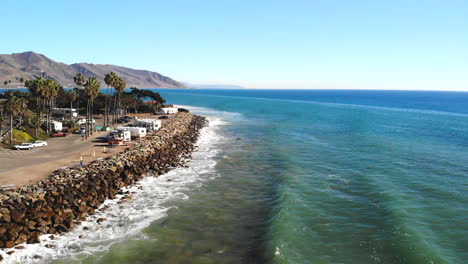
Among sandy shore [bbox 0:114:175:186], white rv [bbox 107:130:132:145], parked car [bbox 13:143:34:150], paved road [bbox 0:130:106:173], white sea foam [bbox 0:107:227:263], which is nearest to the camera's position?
white sea foam [bbox 0:107:227:263]

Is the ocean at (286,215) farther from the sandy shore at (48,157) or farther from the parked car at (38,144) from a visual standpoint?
the parked car at (38,144)

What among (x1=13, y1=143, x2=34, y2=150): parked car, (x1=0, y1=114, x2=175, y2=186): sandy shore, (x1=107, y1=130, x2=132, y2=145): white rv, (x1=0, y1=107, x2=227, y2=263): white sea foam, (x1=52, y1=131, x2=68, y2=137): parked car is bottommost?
(x1=0, y1=107, x2=227, y2=263): white sea foam

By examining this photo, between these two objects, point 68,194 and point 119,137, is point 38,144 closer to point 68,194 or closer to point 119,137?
point 119,137

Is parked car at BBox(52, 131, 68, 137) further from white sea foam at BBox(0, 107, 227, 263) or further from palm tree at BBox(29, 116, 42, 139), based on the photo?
white sea foam at BBox(0, 107, 227, 263)

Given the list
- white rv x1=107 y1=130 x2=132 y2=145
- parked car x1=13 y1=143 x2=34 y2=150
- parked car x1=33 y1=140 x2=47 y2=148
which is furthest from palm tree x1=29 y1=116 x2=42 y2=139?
white rv x1=107 y1=130 x2=132 y2=145

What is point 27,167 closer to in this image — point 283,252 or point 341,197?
point 283,252

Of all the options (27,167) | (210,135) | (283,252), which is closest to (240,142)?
(210,135)

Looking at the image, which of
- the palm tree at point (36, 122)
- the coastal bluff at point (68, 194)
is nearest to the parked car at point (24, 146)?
the palm tree at point (36, 122)
